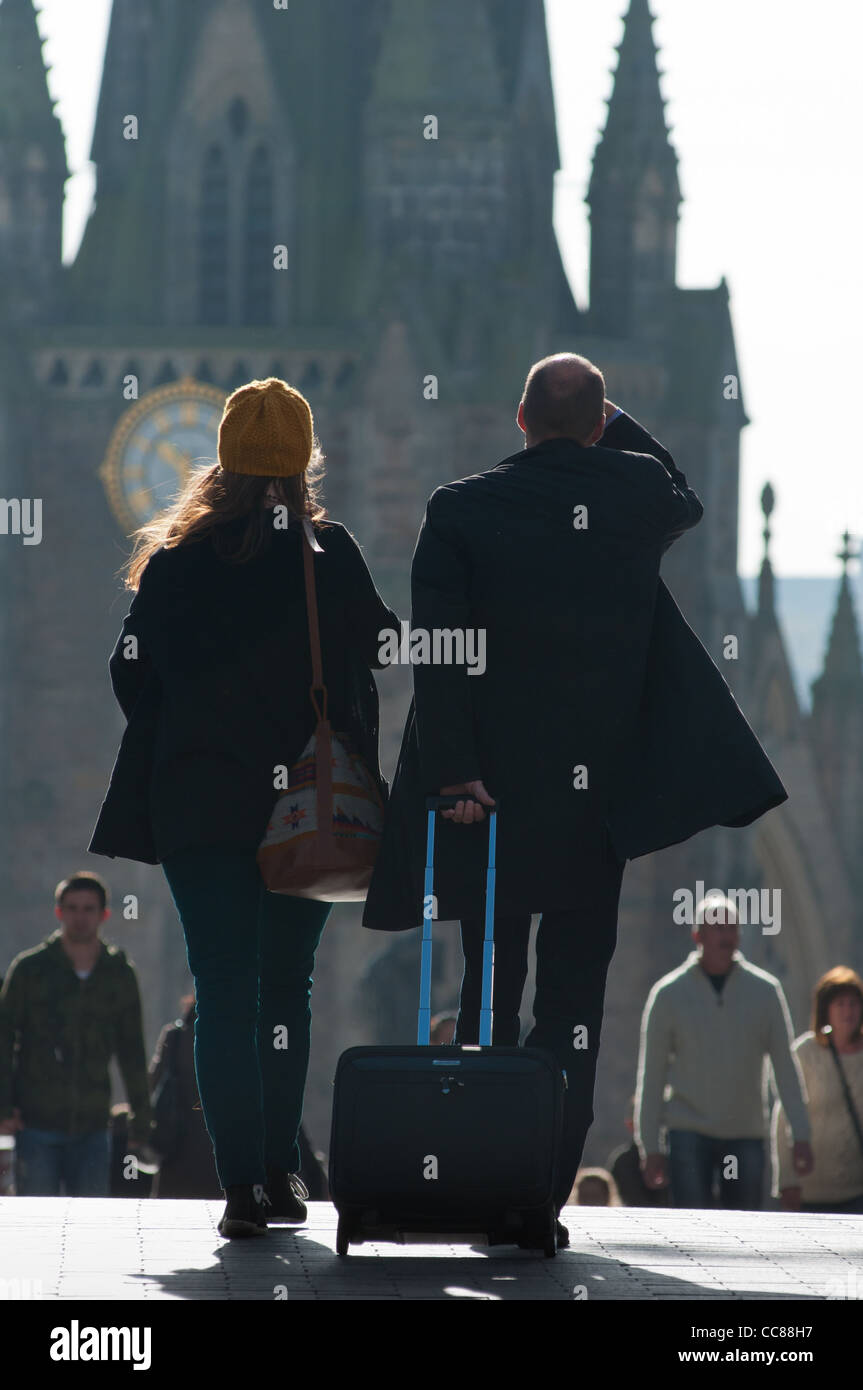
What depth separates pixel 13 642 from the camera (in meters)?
34.3

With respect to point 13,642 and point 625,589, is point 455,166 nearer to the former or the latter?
point 13,642

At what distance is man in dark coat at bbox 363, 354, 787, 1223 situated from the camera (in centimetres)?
568

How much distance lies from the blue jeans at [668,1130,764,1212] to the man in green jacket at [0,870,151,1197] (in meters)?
2.14

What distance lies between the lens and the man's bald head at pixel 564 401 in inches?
233

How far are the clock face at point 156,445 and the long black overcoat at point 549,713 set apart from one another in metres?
27.7

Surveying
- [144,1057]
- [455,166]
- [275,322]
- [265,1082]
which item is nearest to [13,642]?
[275,322]

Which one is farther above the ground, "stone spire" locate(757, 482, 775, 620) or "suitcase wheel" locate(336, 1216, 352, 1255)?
"stone spire" locate(757, 482, 775, 620)

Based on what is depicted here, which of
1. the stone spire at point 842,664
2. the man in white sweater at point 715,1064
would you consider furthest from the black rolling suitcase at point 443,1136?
the stone spire at point 842,664

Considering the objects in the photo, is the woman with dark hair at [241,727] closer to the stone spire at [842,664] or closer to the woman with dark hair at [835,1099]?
the woman with dark hair at [835,1099]

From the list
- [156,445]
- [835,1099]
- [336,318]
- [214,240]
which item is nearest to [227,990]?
[835,1099]

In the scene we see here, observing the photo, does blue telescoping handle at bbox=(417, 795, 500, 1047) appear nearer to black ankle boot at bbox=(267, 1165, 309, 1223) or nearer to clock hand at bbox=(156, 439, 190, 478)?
black ankle boot at bbox=(267, 1165, 309, 1223)

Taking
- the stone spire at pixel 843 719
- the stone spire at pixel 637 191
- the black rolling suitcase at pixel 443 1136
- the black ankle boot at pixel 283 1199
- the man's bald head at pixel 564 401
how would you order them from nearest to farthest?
the black rolling suitcase at pixel 443 1136, the man's bald head at pixel 564 401, the black ankle boot at pixel 283 1199, the stone spire at pixel 637 191, the stone spire at pixel 843 719

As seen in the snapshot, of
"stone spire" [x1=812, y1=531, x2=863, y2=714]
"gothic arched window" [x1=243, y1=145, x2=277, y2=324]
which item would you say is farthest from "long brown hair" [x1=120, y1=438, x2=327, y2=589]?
"stone spire" [x1=812, y1=531, x2=863, y2=714]

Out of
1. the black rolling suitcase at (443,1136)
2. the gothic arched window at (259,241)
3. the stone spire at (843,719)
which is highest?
the gothic arched window at (259,241)
